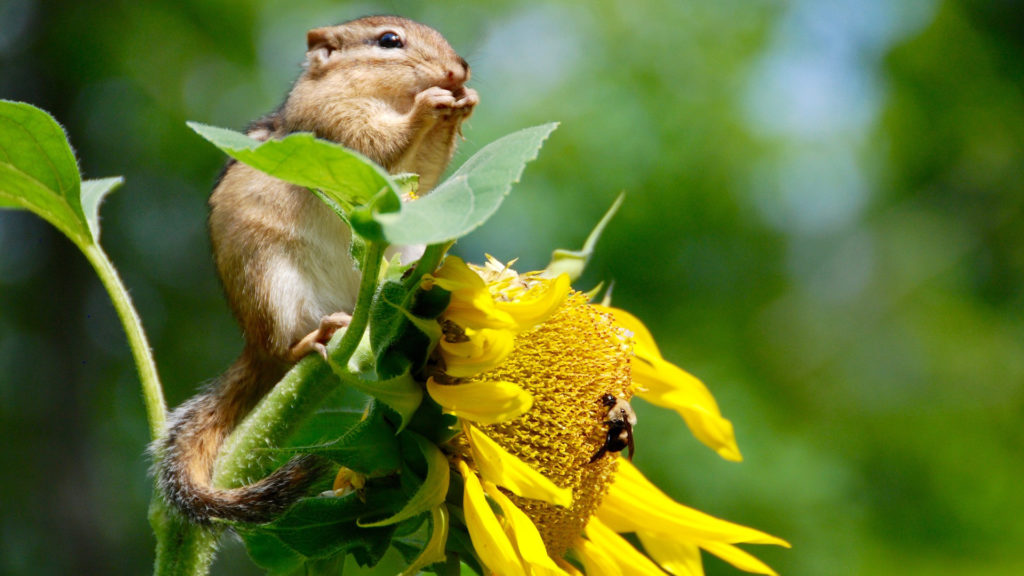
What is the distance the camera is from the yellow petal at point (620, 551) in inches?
74.0

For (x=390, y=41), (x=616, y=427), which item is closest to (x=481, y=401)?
(x=616, y=427)

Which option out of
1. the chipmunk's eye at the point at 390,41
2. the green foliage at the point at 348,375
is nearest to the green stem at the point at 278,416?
the green foliage at the point at 348,375

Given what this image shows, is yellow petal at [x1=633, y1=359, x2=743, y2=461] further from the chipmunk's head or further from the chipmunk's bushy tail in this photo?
the chipmunk's head

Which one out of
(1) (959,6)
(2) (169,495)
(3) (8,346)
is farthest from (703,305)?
(3) (8,346)

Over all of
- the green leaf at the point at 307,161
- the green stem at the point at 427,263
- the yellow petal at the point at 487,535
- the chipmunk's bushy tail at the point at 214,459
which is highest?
the green leaf at the point at 307,161

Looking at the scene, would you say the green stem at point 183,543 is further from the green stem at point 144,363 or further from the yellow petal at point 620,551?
the yellow petal at point 620,551

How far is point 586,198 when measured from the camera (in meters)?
7.15

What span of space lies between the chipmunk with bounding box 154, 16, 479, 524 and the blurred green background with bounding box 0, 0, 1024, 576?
237 centimetres

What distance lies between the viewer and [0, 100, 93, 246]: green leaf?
1.58m

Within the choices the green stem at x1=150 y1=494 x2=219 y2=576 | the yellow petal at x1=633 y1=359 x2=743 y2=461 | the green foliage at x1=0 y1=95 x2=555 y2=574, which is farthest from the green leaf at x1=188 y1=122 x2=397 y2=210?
the yellow petal at x1=633 y1=359 x2=743 y2=461

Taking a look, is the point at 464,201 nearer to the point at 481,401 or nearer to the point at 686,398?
the point at 481,401

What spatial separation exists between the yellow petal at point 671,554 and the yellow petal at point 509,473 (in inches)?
20.8

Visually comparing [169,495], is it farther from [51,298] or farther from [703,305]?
→ [51,298]

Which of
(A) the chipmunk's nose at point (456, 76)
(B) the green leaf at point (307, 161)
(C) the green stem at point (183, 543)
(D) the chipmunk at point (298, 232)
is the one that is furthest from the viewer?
(A) the chipmunk's nose at point (456, 76)
